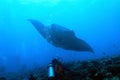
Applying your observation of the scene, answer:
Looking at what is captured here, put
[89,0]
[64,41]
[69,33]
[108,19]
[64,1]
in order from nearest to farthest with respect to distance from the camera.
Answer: [69,33] < [64,41] < [64,1] < [89,0] < [108,19]

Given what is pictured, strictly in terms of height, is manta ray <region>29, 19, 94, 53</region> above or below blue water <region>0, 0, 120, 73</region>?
below

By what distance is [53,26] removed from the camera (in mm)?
11969

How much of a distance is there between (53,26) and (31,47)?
11115cm

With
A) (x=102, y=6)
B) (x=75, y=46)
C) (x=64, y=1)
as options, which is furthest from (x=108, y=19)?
(x=75, y=46)

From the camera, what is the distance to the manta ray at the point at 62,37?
38.6ft

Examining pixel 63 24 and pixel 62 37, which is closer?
pixel 62 37

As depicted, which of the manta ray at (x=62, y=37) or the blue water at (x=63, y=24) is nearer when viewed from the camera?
the manta ray at (x=62, y=37)

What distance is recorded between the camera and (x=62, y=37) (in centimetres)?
1202

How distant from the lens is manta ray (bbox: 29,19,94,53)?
1177 centimetres

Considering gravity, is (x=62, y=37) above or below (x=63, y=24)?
below

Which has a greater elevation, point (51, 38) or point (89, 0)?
point (89, 0)

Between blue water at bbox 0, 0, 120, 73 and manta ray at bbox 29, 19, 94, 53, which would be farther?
blue water at bbox 0, 0, 120, 73

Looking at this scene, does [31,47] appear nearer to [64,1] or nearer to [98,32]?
[98,32]

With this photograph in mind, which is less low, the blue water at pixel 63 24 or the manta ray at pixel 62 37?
the blue water at pixel 63 24
